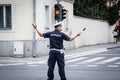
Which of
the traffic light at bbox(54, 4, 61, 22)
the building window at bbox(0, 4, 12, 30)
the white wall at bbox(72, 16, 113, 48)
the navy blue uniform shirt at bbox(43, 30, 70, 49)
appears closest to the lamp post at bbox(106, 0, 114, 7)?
the white wall at bbox(72, 16, 113, 48)

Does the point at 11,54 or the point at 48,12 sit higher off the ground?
the point at 48,12

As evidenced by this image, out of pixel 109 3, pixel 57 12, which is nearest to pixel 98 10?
pixel 109 3

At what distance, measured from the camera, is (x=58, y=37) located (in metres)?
12.4

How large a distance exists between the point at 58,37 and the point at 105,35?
34.7 meters

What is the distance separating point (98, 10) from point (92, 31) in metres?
7.05

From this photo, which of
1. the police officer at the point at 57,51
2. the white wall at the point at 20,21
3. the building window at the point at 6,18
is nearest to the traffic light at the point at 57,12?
the white wall at the point at 20,21

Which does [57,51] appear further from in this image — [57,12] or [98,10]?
[98,10]

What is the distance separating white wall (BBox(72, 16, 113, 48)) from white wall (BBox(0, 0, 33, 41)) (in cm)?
919

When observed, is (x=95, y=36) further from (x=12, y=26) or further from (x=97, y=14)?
(x=12, y=26)

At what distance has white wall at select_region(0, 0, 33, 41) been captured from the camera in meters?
26.2

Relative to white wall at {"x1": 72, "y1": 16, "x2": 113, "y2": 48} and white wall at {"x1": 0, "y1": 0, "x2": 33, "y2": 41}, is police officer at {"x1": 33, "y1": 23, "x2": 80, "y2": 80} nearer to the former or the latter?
white wall at {"x1": 0, "y1": 0, "x2": 33, "y2": 41}

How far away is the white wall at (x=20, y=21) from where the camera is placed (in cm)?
2619

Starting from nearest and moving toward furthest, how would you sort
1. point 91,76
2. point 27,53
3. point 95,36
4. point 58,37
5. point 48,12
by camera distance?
point 58,37 < point 91,76 < point 27,53 < point 48,12 < point 95,36

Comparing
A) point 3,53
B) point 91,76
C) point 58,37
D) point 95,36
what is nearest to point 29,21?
point 3,53
